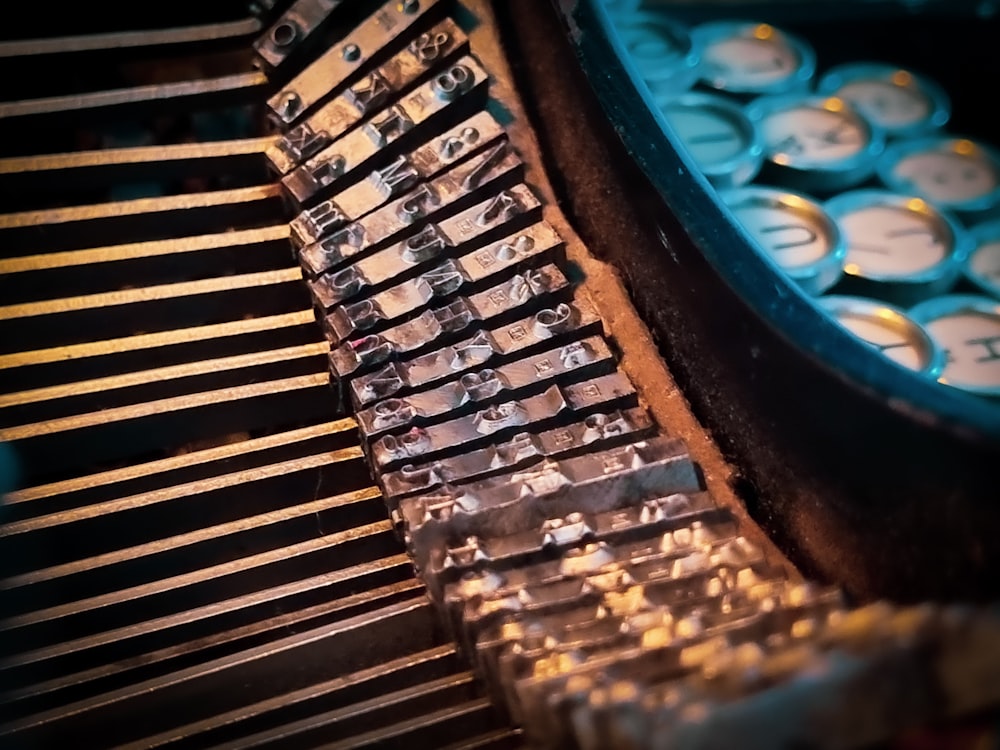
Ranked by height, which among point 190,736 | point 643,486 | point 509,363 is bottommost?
point 190,736

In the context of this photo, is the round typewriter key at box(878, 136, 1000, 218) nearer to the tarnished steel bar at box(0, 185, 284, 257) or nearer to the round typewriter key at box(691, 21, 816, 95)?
the round typewriter key at box(691, 21, 816, 95)

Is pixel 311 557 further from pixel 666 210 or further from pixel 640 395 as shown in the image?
pixel 666 210

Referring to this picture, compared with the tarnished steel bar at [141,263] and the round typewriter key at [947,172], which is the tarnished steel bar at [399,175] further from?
the round typewriter key at [947,172]

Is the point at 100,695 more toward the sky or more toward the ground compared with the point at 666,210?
more toward the ground

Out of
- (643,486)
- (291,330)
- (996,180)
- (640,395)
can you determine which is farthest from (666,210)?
(996,180)

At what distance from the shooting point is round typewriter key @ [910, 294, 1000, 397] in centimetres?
272

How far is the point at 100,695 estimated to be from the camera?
1.75 meters

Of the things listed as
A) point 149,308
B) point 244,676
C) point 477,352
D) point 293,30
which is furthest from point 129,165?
point 244,676

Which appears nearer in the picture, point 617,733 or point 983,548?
point 617,733

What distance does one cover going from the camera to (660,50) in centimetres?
331

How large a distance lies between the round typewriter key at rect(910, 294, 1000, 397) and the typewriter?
3.25ft

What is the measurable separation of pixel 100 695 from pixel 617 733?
Result: 0.91 meters

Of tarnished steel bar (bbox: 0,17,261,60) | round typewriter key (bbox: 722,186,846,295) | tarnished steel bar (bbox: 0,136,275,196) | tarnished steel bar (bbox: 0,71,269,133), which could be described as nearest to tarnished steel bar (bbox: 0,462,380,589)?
tarnished steel bar (bbox: 0,136,275,196)

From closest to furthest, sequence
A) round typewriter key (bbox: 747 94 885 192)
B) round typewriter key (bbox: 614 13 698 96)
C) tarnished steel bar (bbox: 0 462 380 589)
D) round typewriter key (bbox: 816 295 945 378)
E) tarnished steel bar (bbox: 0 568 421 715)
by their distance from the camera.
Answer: tarnished steel bar (bbox: 0 568 421 715) < tarnished steel bar (bbox: 0 462 380 589) < round typewriter key (bbox: 816 295 945 378) < round typewriter key (bbox: 747 94 885 192) < round typewriter key (bbox: 614 13 698 96)
